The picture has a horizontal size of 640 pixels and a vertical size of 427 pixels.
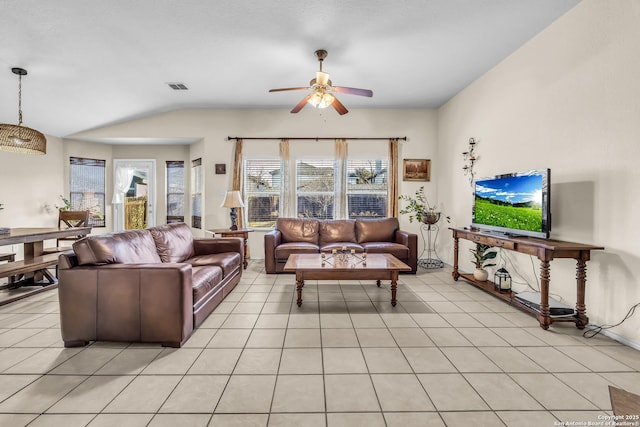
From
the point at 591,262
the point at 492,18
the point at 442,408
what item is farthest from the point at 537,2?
the point at 442,408

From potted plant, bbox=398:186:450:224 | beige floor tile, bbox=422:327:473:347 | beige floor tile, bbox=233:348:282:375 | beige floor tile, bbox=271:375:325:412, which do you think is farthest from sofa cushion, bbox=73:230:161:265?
potted plant, bbox=398:186:450:224

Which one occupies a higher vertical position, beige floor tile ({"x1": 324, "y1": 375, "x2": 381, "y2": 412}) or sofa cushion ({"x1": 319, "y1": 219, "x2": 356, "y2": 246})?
sofa cushion ({"x1": 319, "y1": 219, "x2": 356, "y2": 246})

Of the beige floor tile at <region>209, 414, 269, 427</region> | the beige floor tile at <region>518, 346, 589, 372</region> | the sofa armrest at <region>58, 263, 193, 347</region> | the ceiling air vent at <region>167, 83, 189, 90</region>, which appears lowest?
the beige floor tile at <region>209, 414, 269, 427</region>

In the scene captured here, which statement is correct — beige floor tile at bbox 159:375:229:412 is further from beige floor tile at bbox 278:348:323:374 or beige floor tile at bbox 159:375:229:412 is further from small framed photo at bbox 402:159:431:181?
small framed photo at bbox 402:159:431:181

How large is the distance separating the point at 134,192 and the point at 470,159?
678 cm

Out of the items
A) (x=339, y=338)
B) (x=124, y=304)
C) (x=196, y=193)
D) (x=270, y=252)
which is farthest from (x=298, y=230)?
(x=124, y=304)

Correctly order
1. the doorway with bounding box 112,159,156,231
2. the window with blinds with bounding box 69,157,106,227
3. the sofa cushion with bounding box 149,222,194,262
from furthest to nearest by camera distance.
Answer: the doorway with bounding box 112,159,156,231, the window with blinds with bounding box 69,157,106,227, the sofa cushion with bounding box 149,222,194,262

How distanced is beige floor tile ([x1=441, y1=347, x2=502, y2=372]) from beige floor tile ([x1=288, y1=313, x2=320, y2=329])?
111 centimetres

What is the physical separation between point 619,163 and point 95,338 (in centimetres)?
440

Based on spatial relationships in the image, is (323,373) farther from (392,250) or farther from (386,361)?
(392,250)

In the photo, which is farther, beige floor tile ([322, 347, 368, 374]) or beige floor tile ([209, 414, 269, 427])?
beige floor tile ([322, 347, 368, 374])

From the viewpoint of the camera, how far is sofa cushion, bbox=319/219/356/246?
5.14 m

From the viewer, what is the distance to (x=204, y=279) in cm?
283

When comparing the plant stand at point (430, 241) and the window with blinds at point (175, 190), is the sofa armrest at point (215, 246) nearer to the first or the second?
the window with blinds at point (175, 190)
